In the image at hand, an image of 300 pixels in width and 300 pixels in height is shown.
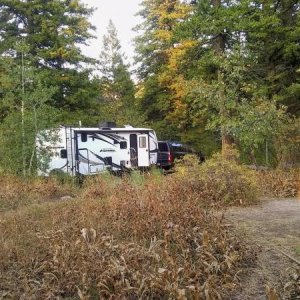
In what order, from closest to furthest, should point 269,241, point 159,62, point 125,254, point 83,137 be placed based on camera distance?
point 125,254 < point 269,241 < point 83,137 < point 159,62

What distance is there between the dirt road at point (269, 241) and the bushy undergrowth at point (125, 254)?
0.66 feet

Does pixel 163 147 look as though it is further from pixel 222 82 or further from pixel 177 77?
pixel 222 82

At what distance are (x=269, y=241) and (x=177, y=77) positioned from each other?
19550 millimetres

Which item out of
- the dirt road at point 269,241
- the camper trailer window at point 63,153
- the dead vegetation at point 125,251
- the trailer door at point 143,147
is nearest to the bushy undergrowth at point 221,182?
the dirt road at point 269,241

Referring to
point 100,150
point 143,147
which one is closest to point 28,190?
point 100,150

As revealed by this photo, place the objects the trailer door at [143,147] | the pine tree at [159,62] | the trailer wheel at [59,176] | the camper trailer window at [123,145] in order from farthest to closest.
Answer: the pine tree at [159,62]
the trailer door at [143,147]
the camper trailer window at [123,145]
the trailer wheel at [59,176]

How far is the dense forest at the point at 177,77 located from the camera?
13836 millimetres

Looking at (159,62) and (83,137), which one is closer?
(83,137)

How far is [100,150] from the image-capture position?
725 inches

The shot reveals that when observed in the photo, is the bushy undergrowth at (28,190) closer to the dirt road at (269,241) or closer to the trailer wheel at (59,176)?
the trailer wheel at (59,176)

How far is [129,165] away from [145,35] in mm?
11018

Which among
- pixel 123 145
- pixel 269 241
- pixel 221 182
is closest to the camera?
pixel 269 241

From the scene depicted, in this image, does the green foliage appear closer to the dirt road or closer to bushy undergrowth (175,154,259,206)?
bushy undergrowth (175,154,259,206)

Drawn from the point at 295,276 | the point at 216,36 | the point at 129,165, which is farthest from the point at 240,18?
the point at 295,276
